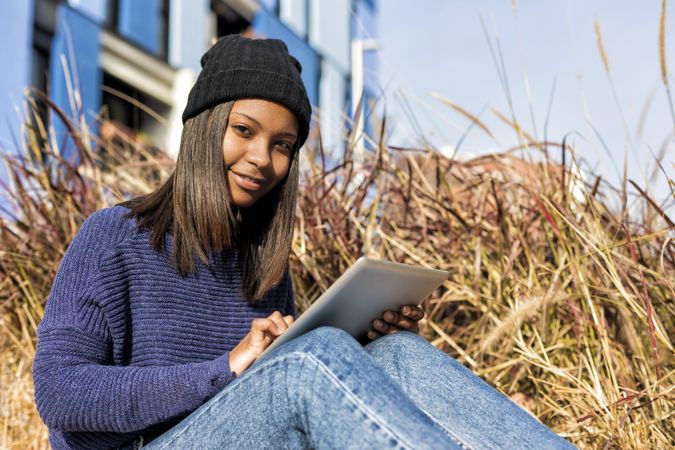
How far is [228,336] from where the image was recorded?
141 cm

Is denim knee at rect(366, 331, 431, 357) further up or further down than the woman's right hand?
further down

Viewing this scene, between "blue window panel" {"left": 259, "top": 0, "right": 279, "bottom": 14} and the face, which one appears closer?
the face

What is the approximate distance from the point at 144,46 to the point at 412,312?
684cm

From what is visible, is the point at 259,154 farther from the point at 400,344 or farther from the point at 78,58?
the point at 78,58

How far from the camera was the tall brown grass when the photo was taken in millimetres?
1454

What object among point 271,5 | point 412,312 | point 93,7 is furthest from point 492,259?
point 271,5

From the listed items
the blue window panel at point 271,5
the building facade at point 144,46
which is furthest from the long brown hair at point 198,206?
the blue window panel at point 271,5

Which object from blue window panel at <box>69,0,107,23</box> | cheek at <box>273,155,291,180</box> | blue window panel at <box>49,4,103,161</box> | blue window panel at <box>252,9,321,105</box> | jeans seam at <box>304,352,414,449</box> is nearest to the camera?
jeans seam at <box>304,352,414,449</box>

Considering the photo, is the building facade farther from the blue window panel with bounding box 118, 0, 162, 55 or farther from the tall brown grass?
the tall brown grass

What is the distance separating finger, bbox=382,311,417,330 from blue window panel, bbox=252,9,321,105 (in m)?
7.93

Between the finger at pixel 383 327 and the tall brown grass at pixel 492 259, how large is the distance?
0.22 m

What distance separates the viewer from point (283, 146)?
1.46 meters

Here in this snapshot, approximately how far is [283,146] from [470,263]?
23.9 inches

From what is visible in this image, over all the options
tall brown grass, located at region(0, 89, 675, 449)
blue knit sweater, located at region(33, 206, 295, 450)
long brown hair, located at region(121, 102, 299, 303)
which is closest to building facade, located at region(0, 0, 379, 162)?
tall brown grass, located at region(0, 89, 675, 449)
